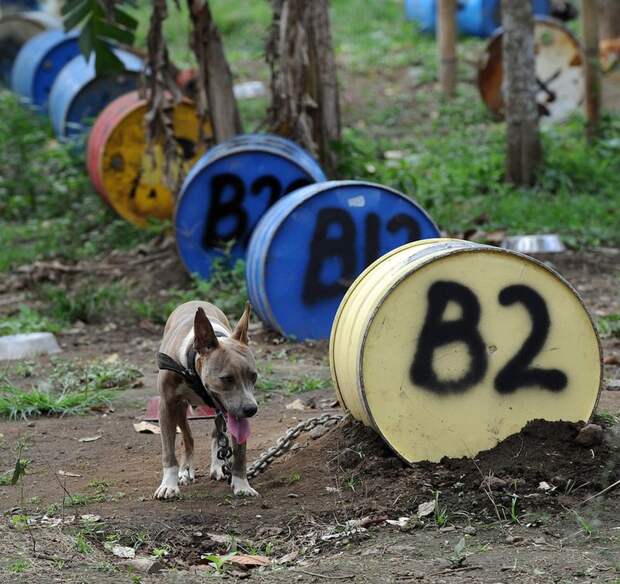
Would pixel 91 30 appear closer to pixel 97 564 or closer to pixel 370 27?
pixel 97 564

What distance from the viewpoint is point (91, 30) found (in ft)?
38.1

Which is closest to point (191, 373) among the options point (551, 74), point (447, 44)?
point (551, 74)

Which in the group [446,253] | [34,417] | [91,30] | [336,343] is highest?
[91,30]

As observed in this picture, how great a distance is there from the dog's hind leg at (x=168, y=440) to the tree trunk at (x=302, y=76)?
6.30m

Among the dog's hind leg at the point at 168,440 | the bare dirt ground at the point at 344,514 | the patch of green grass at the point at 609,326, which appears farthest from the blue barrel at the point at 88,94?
the dog's hind leg at the point at 168,440

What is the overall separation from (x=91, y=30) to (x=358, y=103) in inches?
355

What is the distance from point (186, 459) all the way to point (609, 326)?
400cm

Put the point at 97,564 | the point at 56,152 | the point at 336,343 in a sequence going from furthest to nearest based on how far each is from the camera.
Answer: the point at 56,152 < the point at 336,343 < the point at 97,564

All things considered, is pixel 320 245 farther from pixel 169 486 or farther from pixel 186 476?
pixel 169 486

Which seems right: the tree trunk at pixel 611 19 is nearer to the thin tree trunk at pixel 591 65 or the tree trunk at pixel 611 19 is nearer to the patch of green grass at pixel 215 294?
the thin tree trunk at pixel 591 65

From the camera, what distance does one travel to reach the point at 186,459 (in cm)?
625

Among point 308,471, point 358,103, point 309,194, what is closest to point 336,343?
point 308,471

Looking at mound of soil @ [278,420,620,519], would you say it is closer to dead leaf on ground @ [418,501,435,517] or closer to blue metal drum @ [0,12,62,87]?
dead leaf on ground @ [418,501,435,517]

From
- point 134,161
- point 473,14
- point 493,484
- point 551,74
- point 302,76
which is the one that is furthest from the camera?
point 473,14
